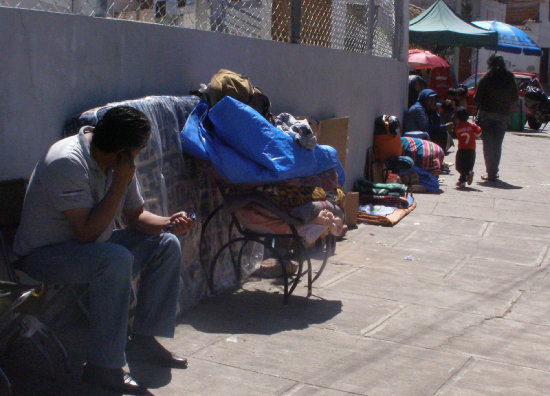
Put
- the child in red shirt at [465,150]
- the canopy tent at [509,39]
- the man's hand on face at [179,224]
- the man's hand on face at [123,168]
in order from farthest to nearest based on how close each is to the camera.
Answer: the canopy tent at [509,39], the child in red shirt at [465,150], the man's hand on face at [179,224], the man's hand on face at [123,168]

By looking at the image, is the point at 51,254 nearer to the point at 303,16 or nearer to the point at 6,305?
the point at 6,305

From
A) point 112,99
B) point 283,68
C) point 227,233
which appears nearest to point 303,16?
point 283,68

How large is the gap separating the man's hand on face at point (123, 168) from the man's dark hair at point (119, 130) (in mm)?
57

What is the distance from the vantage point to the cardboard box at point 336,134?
23.2 ft

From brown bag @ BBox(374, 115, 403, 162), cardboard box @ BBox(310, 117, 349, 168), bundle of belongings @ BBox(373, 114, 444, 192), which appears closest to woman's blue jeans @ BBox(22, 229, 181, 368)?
cardboard box @ BBox(310, 117, 349, 168)

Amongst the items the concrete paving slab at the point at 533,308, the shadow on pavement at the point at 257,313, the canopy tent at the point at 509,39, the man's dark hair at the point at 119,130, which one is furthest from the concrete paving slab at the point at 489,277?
the canopy tent at the point at 509,39

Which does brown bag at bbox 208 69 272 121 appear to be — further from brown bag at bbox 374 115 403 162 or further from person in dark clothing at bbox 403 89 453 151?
person in dark clothing at bbox 403 89 453 151

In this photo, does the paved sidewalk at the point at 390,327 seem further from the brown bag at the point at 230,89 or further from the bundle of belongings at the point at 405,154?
the bundle of belongings at the point at 405,154

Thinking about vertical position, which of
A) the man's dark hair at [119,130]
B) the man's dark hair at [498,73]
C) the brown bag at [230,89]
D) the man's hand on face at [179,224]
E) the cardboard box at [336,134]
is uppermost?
the man's dark hair at [498,73]

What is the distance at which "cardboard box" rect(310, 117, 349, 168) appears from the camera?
7.09 m

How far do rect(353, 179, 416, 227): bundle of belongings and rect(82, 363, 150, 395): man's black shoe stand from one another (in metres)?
4.58

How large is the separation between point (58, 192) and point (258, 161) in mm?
1498

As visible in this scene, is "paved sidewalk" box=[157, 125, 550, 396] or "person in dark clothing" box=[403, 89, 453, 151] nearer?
"paved sidewalk" box=[157, 125, 550, 396]

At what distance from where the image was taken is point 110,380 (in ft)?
10.9
